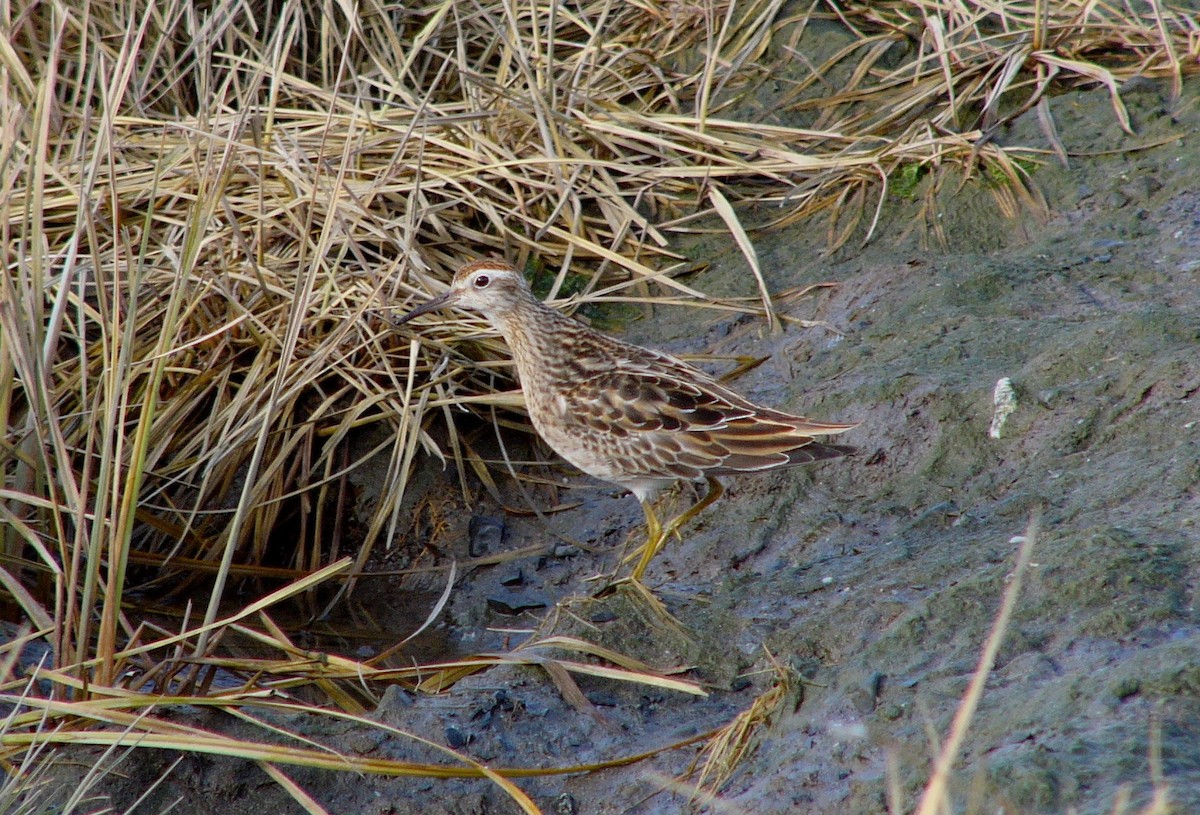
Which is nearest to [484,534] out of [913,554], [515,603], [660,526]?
[515,603]

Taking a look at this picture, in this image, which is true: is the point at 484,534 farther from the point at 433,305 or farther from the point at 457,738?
the point at 457,738

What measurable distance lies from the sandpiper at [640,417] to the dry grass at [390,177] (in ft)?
1.99

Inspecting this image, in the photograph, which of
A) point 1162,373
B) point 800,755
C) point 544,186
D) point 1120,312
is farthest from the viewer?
point 544,186

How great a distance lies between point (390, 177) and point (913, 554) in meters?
3.35

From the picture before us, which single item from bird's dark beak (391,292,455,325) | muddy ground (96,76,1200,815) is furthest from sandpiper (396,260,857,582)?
muddy ground (96,76,1200,815)

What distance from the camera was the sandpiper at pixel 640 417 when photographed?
4.70m

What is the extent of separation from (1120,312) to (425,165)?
357cm

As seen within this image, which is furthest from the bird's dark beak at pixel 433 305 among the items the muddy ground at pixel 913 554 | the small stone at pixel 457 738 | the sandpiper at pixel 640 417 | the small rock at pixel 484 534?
the small stone at pixel 457 738

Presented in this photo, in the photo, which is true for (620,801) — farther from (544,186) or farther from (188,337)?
A: (544,186)

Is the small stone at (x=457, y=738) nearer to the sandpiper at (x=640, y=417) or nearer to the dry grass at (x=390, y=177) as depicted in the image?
the dry grass at (x=390, y=177)

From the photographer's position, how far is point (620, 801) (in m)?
3.64

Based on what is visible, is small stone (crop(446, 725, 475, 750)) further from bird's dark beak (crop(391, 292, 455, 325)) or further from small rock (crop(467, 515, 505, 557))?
bird's dark beak (crop(391, 292, 455, 325))

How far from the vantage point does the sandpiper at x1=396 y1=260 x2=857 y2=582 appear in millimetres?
4695

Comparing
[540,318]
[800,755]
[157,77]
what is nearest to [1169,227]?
[540,318]
